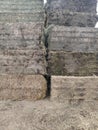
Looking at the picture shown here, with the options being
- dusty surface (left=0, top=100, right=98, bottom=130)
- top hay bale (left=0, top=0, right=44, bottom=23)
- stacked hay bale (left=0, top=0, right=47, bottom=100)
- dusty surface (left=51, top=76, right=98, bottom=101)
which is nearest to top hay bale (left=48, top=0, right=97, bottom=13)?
top hay bale (left=0, top=0, right=44, bottom=23)

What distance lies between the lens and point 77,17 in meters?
2.41

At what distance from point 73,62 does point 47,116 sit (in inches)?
19.3

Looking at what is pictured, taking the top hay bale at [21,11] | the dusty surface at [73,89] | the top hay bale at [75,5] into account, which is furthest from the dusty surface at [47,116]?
the top hay bale at [75,5]

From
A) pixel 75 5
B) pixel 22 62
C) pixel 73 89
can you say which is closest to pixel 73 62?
pixel 73 89

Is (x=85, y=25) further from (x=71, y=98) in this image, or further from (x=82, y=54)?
(x=71, y=98)

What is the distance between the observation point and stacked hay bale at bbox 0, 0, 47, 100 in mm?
2066

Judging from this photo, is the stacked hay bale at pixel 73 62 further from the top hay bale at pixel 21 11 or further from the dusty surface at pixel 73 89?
the top hay bale at pixel 21 11

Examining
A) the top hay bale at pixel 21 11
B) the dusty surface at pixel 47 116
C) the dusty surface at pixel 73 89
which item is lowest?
the dusty surface at pixel 47 116

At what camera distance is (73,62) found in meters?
2.13

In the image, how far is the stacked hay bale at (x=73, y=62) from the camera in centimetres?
205

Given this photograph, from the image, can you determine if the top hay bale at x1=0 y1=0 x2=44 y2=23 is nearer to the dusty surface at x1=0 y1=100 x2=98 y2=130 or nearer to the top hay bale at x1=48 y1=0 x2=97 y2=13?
the top hay bale at x1=48 y1=0 x2=97 y2=13

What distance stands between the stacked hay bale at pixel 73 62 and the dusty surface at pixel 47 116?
9 cm

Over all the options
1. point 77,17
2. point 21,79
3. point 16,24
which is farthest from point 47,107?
point 77,17

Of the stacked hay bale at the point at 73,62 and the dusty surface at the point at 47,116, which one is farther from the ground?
the stacked hay bale at the point at 73,62
